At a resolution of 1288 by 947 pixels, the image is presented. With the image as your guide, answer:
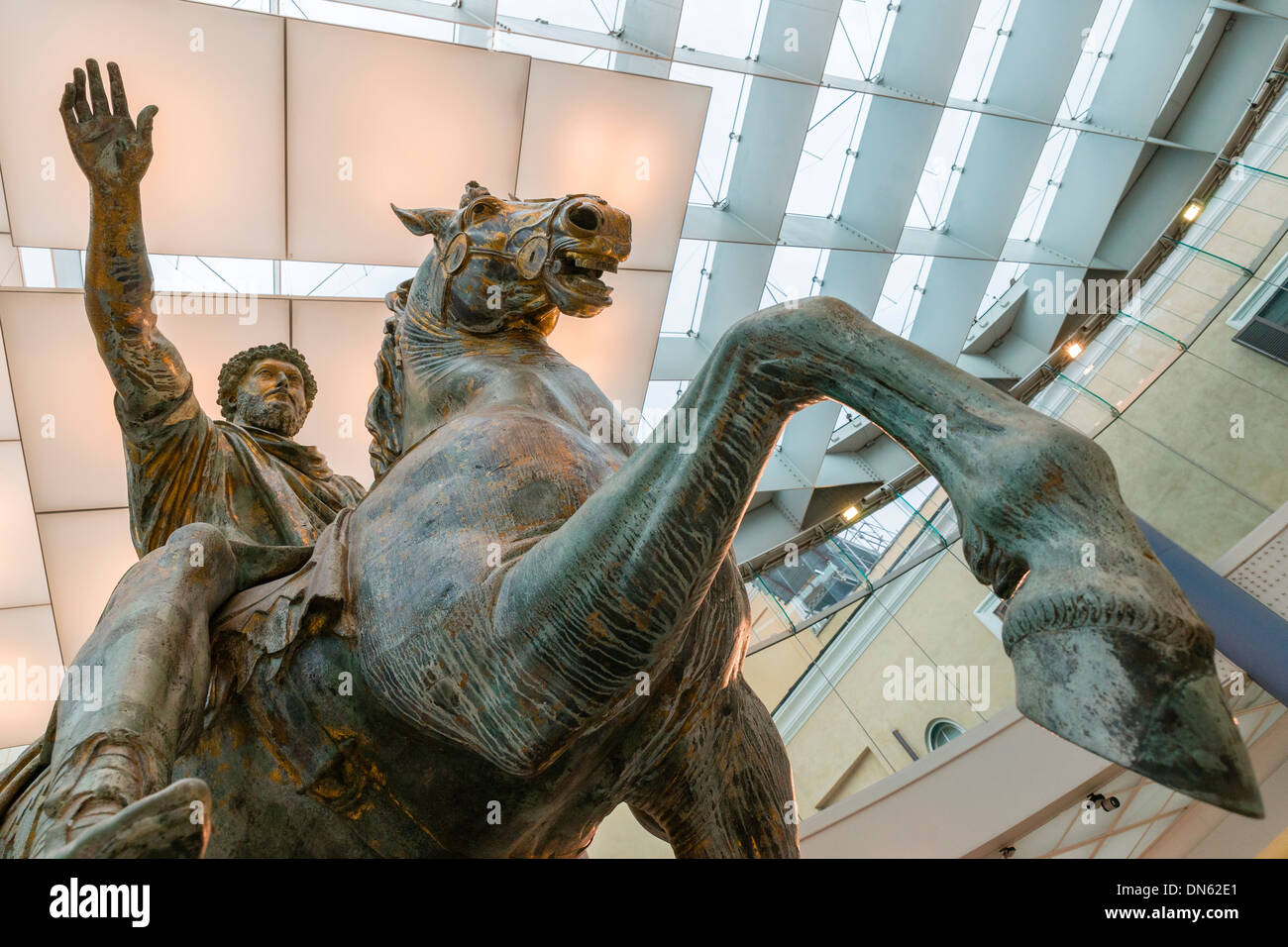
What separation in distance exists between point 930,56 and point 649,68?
3076 millimetres

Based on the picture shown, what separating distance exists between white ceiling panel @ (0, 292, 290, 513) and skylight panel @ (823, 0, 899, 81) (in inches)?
233

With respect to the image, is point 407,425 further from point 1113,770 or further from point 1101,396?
point 1101,396

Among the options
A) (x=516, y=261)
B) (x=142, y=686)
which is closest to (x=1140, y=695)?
(x=142, y=686)

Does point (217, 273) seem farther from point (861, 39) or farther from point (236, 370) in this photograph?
point (861, 39)

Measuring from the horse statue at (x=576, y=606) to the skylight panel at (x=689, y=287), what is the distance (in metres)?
9.06

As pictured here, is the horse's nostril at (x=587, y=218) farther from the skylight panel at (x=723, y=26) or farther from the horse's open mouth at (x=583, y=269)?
the skylight panel at (x=723, y=26)

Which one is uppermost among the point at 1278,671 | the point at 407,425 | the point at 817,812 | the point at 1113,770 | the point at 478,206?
the point at 478,206

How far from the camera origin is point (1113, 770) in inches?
197

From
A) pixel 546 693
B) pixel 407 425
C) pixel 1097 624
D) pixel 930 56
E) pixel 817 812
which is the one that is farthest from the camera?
pixel 930 56

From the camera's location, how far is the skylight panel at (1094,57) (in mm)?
11195

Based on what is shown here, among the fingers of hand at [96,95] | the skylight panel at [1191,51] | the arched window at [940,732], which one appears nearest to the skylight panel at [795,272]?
the skylight panel at [1191,51]

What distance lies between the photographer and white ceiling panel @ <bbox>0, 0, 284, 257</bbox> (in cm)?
682

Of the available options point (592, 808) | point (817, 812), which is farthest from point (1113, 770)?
point (592, 808)

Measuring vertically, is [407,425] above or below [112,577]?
above
